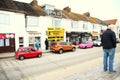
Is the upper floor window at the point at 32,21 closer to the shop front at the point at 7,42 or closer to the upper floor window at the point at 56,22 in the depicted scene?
the shop front at the point at 7,42

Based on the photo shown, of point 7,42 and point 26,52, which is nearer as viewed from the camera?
point 26,52

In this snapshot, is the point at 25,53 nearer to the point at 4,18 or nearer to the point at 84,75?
the point at 4,18

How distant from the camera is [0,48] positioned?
21016 mm

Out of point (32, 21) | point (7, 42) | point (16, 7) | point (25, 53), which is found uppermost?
point (16, 7)

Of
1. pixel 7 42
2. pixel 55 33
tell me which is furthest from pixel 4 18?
pixel 55 33

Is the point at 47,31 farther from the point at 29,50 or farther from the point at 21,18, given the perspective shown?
the point at 29,50

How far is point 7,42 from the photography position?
21672 mm

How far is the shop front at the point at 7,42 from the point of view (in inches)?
832

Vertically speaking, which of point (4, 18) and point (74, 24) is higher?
point (74, 24)

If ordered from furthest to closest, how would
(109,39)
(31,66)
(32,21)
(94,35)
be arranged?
(94,35)
(32,21)
(31,66)
(109,39)

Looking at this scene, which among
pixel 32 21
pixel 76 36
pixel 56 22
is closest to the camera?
pixel 32 21

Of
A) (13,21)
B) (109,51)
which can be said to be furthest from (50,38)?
(109,51)

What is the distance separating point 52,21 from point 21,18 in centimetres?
637

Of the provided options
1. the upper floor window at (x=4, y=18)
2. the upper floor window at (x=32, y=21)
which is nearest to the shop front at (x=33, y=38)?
the upper floor window at (x=32, y=21)
